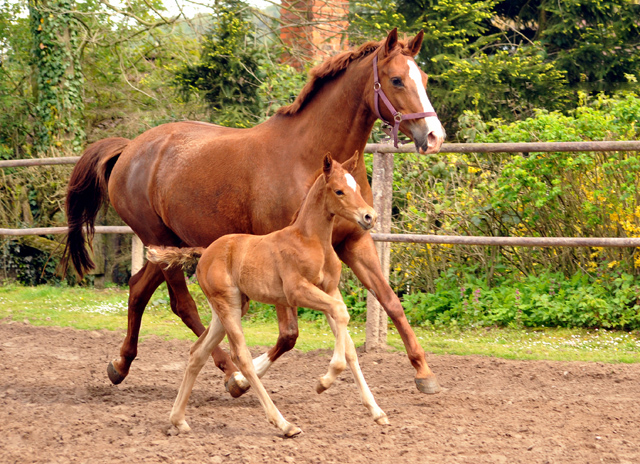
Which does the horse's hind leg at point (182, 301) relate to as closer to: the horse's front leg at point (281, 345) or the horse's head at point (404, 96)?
the horse's front leg at point (281, 345)

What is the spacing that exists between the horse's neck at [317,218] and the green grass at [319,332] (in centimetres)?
257

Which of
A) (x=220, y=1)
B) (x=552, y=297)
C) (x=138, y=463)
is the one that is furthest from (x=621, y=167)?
(x=220, y=1)

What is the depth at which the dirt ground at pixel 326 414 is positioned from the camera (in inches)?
→ 123

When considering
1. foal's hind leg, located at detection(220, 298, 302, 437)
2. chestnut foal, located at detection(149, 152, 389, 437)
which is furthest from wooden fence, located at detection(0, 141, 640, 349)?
foal's hind leg, located at detection(220, 298, 302, 437)

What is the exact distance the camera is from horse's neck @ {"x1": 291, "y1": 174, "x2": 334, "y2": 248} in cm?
349

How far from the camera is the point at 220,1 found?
428 inches

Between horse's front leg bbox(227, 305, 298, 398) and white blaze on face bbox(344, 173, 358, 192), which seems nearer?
white blaze on face bbox(344, 173, 358, 192)

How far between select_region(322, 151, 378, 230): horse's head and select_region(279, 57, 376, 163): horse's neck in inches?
30.9

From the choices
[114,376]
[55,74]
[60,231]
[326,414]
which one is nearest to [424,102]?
[326,414]

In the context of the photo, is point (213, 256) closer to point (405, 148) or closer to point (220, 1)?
point (405, 148)

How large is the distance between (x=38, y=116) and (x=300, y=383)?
824 centimetres

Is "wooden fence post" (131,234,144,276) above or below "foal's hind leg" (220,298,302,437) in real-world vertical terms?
below

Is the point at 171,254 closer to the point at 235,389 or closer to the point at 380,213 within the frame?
the point at 235,389

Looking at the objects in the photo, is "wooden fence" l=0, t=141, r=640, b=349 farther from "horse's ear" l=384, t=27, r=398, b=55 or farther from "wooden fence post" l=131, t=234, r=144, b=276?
→ "wooden fence post" l=131, t=234, r=144, b=276
